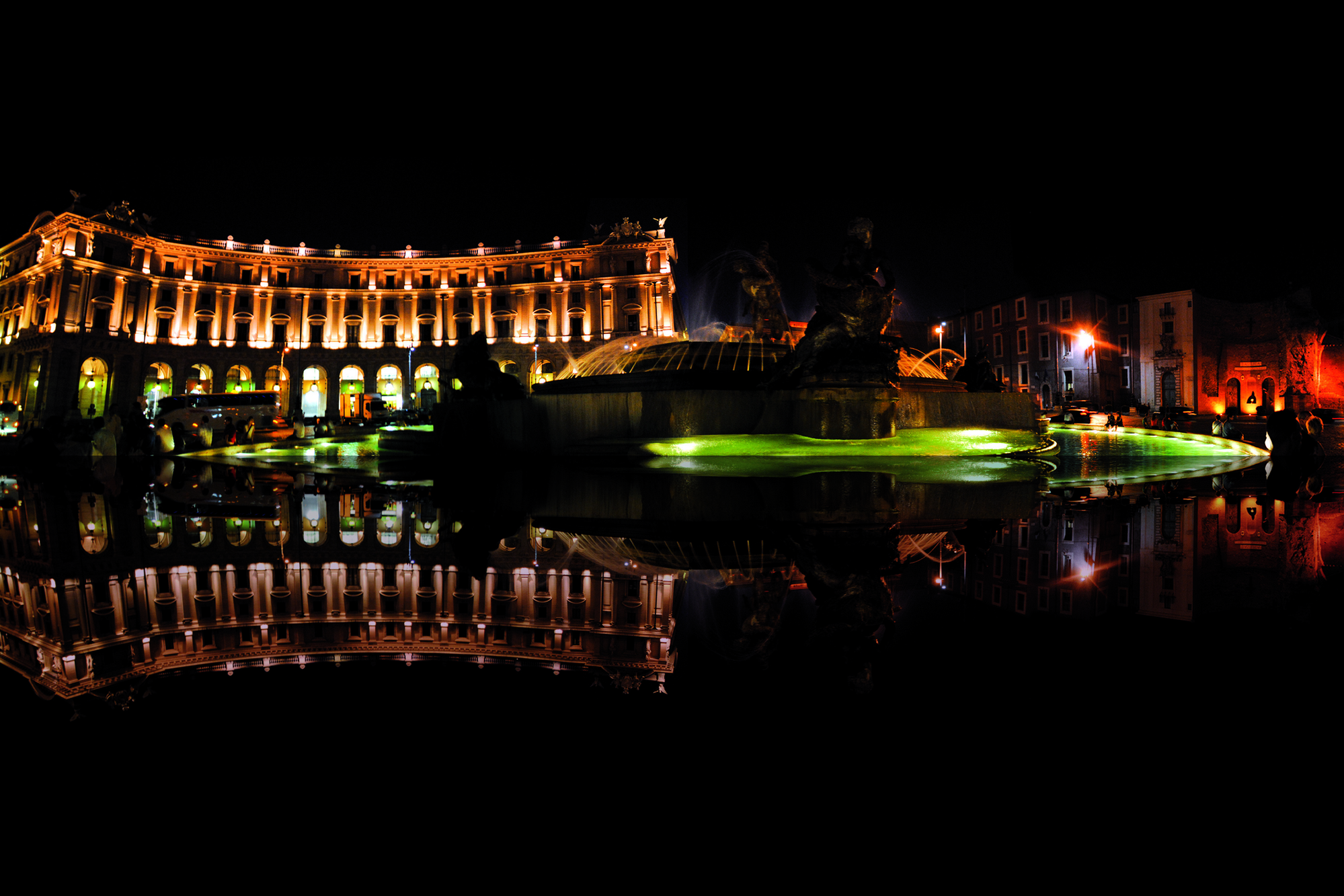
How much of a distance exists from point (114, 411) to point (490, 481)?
17.3 m

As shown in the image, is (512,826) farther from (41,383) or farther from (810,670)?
(41,383)

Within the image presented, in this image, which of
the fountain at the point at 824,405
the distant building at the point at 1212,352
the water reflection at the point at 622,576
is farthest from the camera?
the distant building at the point at 1212,352

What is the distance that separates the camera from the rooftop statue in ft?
40.8

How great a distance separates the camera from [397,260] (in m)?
57.7

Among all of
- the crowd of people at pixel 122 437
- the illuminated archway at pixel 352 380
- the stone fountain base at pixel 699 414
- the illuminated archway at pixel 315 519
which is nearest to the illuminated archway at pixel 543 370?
the illuminated archway at pixel 352 380

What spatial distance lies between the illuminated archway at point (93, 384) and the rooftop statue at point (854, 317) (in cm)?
5626

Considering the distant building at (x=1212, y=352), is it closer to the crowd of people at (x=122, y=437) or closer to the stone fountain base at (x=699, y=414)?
the stone fountain base at (x=699, y=414)

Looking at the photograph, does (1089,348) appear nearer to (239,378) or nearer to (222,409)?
(222,409)

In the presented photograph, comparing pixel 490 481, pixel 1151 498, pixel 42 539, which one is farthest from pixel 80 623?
pixel 1151 498

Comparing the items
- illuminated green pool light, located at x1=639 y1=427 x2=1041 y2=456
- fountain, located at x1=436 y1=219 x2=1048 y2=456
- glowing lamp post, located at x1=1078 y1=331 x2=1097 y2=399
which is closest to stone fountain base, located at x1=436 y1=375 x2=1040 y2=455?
fountain, located at x1=436 y1=219 x2=1048 y2=456

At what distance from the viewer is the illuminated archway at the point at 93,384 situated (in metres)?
49.8

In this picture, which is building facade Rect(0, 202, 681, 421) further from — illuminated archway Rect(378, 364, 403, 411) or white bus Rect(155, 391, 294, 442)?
white bus Rect(155, 391, 294, 442)

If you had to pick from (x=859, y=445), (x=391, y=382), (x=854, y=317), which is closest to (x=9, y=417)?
(x=391, y=382)

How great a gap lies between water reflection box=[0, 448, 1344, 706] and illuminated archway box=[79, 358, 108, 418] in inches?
2107
